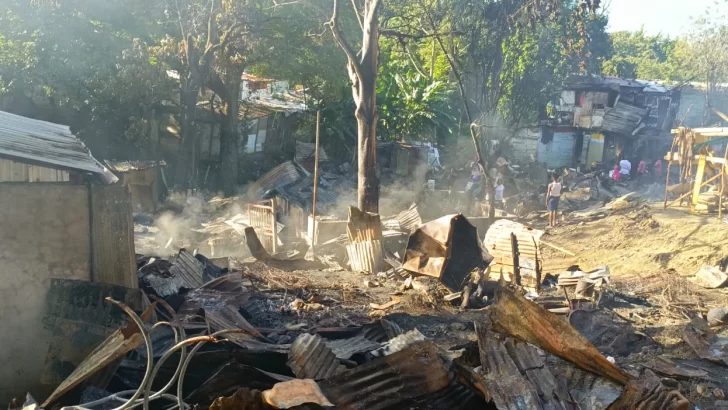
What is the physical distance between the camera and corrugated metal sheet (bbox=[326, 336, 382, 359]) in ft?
18.2

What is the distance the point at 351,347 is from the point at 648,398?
2638mm

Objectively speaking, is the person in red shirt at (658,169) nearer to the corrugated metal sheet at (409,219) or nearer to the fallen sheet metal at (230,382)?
the corrugated metal sheet at (409,219)

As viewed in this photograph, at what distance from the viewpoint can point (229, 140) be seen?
23.1 metres

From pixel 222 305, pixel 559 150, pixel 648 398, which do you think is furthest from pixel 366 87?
pixel 559 150

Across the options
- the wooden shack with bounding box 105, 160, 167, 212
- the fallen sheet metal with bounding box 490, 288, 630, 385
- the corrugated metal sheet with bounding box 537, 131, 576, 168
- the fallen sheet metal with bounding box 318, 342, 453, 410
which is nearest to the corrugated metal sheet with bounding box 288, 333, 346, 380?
the fallen sheet metal with bounding box 318, 342, 453, 410

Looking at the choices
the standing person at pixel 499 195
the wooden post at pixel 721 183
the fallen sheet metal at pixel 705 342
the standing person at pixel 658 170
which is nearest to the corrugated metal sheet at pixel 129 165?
the standing person at pixel 499 195

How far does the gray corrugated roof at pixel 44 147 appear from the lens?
18.8 feet

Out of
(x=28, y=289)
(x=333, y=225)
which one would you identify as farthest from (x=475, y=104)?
(x=28, y=289)

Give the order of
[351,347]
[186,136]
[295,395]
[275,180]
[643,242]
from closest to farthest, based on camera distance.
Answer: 1. [295,395]
2. [351,347]
3. [643,242]
4. [275,180]
5. [186,136]

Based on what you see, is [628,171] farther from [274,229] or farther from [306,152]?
[274,229]

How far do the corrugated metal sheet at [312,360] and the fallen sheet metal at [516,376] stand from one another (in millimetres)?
1142

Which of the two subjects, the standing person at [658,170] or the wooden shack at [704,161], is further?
the standing person at [658,170]

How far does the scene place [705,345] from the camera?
25.2ft

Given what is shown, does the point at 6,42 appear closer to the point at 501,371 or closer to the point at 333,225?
the point at 333,225
